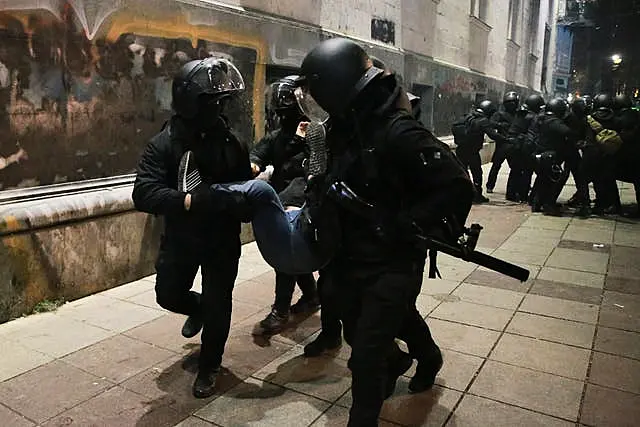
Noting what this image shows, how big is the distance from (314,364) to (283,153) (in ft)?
4.62

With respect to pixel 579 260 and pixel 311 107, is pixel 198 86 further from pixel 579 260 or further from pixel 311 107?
pixel 579 260

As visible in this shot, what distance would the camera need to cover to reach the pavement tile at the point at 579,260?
567 cm

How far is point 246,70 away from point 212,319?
401cm

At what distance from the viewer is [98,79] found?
458 centimetres

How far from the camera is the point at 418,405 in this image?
2.89 m

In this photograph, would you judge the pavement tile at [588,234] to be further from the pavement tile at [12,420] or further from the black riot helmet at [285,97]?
the pavement tile at [12,420]

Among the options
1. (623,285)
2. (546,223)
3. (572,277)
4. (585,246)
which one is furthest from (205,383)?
(546,223)

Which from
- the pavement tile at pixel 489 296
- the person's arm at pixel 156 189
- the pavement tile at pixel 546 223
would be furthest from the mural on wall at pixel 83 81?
the pavement tile at pixel 546 223

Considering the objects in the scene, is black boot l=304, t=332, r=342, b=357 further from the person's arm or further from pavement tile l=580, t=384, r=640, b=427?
pavement tile l=580, t=384, r=640, b=427

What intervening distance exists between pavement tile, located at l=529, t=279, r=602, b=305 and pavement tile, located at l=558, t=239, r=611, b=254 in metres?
1.66

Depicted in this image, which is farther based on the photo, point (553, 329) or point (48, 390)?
point (553, 329)

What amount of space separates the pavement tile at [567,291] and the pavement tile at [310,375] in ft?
7.70

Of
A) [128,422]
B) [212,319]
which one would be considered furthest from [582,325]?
[128,422]

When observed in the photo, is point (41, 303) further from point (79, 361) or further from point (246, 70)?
point (246, 70)
